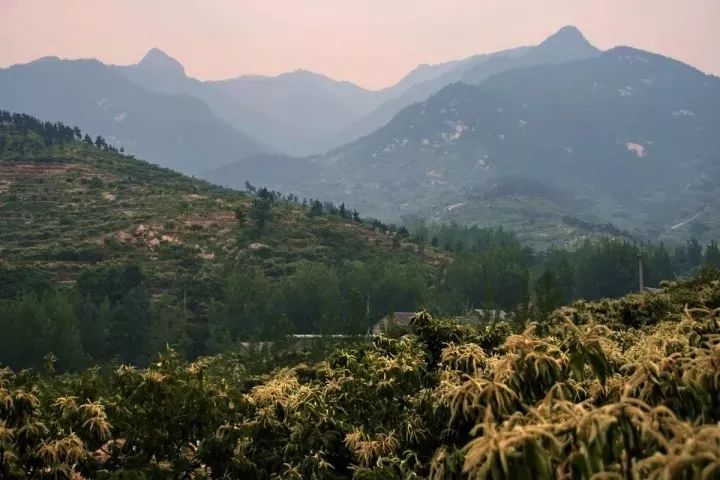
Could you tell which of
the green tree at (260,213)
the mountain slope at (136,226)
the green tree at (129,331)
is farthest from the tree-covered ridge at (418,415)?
the green tree at (260,213)

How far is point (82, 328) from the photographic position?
155ft

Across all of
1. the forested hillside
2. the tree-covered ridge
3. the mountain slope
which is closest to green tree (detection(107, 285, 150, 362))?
the forested hillside

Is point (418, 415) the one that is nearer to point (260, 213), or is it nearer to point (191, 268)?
point (191, 268)

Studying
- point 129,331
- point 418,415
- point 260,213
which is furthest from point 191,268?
point 418,415

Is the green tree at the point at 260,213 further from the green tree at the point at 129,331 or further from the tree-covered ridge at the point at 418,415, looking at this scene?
the tree-covered ridge at the point at 418,415

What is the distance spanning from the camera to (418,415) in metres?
8.02

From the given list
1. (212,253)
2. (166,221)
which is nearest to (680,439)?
(212,253)

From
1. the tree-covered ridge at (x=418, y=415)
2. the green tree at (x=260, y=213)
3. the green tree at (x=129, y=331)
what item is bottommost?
the green tree at (x=129, y=331)

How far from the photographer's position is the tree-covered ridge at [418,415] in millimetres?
3795

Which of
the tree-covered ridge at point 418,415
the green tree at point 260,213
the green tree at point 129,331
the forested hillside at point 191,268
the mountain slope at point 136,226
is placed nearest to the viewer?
the tree-covered ridge at point 418,415

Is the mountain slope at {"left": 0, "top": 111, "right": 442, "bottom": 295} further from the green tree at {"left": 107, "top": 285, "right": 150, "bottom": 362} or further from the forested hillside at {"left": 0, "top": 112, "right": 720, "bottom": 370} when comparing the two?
the green tree at {"left": 107, "top": 285, "right": 150, "bottom": 362}

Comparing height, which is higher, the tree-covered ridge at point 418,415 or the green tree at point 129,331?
the tree-covered ridge at point 418,415

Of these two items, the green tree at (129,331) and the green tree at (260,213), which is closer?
the green tree at (129,331)

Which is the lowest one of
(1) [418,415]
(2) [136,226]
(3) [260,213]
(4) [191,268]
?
(4) [191,268]
